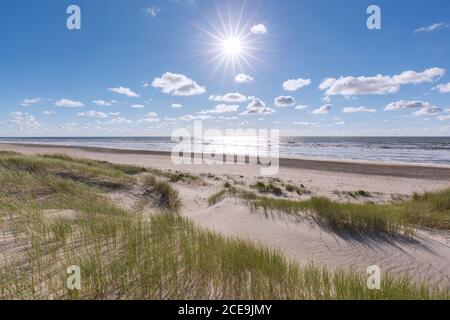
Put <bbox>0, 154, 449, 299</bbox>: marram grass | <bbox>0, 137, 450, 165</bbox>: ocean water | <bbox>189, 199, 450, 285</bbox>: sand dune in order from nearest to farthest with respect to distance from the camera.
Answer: <bbox>0, 154, 449, 299</bbox>: marram grass
<bbox>189, 199, 450, 285</bbox>: sand dune
<bbox>0, 137, 450, 165</bbox>: ocean water

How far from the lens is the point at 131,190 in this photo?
1146 cm

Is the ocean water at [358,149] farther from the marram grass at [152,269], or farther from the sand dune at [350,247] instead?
the marram grass at [152,269]

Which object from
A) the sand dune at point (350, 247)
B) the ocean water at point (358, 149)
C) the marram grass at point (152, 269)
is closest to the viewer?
the marram grass at point (152, 269)

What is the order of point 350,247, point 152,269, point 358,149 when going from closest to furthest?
point 152,269, point 350,247, point 358,149

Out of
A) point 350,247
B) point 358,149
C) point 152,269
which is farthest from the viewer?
point 358,149

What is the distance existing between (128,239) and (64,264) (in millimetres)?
1033

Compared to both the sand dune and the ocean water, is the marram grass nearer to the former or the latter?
the sand dune

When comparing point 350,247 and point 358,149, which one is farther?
point 358,149

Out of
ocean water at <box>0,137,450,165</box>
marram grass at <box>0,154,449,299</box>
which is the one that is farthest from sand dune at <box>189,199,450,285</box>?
ocean water at <box>0,137,450,165</box>

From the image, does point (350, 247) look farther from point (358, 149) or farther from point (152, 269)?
point (358, 149)

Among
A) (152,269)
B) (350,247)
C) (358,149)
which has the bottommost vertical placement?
(350,247)

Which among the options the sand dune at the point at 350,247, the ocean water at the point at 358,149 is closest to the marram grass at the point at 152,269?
the sand dune at the point at 350,247

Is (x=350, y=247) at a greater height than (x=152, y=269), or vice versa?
(x=152, y=269)

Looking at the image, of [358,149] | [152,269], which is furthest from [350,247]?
[358,149]
